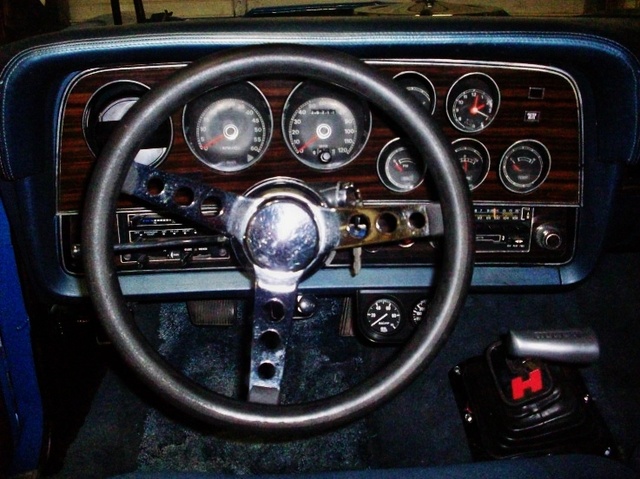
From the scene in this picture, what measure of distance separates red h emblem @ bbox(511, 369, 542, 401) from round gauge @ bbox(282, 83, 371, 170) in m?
0.77

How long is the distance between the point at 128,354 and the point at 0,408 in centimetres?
87

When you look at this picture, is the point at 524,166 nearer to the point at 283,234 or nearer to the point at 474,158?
the point at 474,158

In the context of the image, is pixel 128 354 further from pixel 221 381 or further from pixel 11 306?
pixel 221 381

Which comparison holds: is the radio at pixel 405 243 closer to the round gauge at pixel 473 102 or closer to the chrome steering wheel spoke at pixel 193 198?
the round gauge at pixel 473 102

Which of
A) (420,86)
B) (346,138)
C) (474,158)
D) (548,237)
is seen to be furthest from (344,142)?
(548,237)

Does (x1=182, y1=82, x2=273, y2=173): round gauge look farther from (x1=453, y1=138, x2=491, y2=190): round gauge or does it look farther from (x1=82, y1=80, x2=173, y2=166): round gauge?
(x1=453, y1=138, x2=491, y2=190): round gauge

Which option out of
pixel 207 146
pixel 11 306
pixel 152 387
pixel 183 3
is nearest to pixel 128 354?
pixel 152 387

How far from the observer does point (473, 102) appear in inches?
58.2

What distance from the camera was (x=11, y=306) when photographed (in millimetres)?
1609

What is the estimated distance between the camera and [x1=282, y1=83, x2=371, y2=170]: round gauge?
4.71 ft

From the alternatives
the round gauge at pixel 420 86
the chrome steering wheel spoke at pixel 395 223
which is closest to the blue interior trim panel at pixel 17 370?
the chrome steering wheel spoke at pixel 395 223

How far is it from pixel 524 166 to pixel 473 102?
217 mm

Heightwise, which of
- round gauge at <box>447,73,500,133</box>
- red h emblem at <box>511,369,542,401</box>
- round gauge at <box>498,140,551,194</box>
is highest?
round gauge at <box>447,73,500,133</box>

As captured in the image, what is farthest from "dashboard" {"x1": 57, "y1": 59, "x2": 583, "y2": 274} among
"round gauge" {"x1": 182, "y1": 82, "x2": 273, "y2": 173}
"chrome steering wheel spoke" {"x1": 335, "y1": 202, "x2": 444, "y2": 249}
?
"chrome steering wheel spoke" {"x1": 335, "y1": 202, "x2": 444, "y2": 249}
